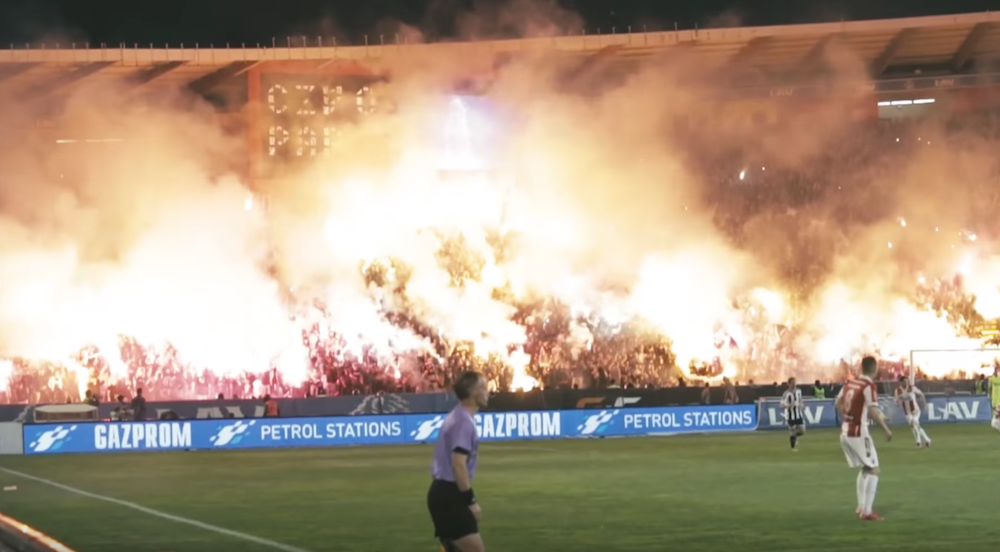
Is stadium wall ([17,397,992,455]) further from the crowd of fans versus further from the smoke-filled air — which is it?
the smoke-filled air

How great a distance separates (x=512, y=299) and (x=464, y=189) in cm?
509

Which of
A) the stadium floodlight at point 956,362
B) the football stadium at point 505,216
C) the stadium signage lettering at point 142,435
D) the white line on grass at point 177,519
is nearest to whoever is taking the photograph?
the white line on grass at point 177,519

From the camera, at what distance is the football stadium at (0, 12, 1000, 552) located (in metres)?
60.4

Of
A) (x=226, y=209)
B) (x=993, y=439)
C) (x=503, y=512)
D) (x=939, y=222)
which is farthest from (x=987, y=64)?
(x=503, y=512)

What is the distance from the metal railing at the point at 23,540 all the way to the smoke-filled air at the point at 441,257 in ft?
127

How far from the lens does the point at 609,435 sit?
42.4 metres

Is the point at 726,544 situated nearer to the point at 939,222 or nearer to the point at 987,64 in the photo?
the point at 939,222

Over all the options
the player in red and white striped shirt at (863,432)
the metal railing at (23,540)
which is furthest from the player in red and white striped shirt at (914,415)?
the metal railing at (23,540)

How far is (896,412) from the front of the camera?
44875mm

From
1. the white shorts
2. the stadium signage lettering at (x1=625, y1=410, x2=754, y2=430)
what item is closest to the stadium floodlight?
the stadium signage lettering at (x1=625, y1=410, x2=754, y2=430)

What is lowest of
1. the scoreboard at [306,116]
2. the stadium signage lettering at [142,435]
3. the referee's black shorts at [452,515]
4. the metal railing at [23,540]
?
the metal railing at [23,540]

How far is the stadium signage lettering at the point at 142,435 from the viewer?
39.4 metres

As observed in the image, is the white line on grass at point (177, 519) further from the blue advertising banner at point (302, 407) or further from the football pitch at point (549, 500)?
the blue advertising banner at point (302, 407)

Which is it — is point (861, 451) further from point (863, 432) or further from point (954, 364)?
point (954, 364)
